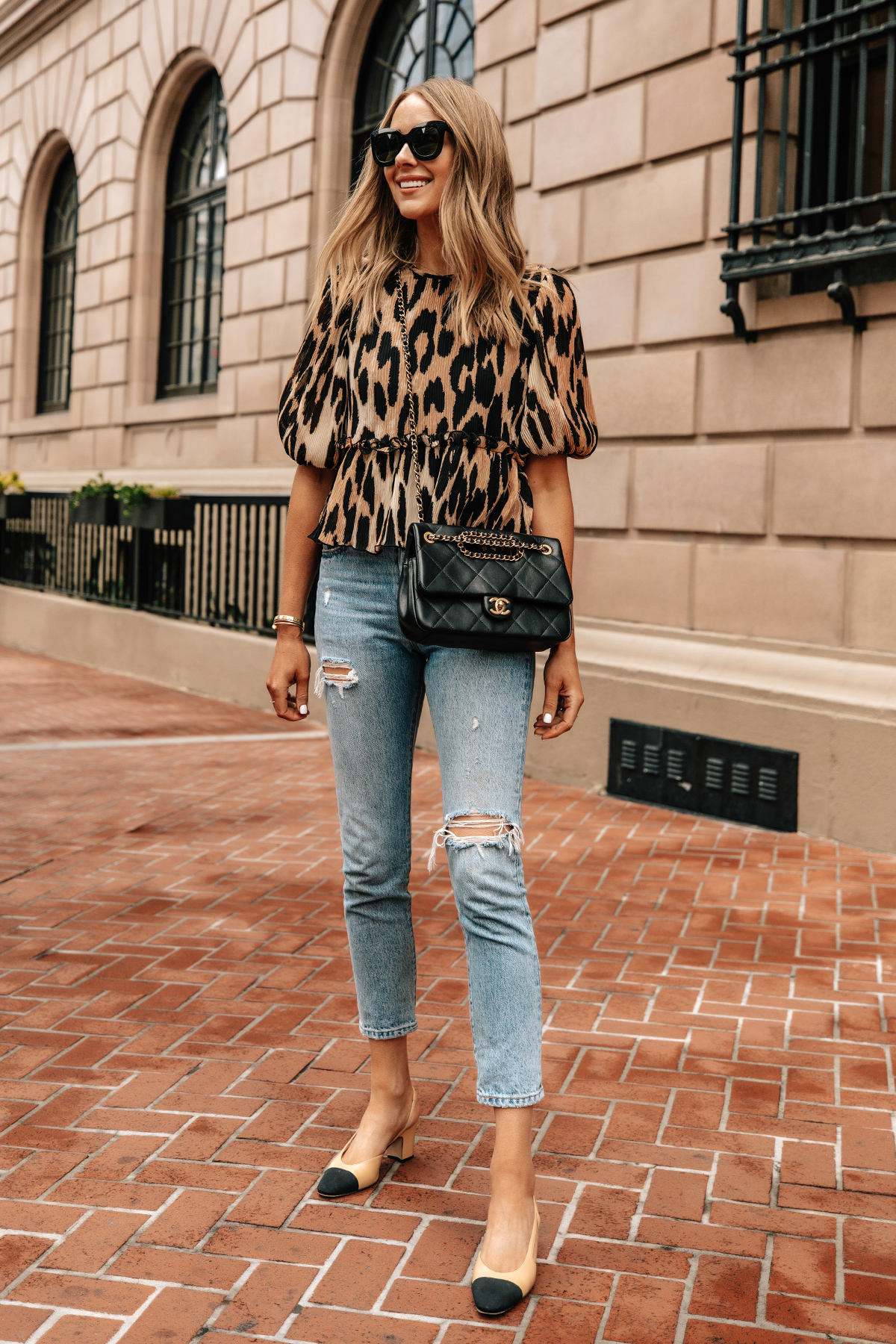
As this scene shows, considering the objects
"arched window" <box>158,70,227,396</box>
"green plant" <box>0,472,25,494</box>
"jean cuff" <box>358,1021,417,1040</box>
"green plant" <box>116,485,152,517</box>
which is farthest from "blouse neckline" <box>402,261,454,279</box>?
"green plant" <box>0,472,25,494</box>

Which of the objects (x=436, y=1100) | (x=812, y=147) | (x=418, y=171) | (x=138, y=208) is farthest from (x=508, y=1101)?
(x=138, y=208)

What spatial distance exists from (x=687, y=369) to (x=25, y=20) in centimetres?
1357

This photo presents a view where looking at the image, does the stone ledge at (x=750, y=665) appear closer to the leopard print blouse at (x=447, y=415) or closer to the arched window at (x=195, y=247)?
the leopard print blouse at (x=447, y=415)

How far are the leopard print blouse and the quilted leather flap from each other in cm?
11

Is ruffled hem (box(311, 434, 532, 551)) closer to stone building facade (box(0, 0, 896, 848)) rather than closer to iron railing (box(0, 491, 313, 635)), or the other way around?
stone building facade (box(0, 0, 896, 848))

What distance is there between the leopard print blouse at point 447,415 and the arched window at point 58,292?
15858mm

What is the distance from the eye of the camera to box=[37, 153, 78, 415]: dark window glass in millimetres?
17734

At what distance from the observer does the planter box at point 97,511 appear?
13227 mm

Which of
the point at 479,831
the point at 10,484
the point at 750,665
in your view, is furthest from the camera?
the point at 10,484

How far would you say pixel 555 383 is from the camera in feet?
8.54

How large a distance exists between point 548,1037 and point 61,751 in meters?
5.36

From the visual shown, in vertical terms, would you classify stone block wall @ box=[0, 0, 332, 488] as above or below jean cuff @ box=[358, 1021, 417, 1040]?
above

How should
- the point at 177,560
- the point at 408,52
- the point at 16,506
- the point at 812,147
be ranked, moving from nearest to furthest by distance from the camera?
the point at 812,147 → the point at 408,52 → the point at 177,560 → the point at 16,506

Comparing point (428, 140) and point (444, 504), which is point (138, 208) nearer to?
point (428, 140)
